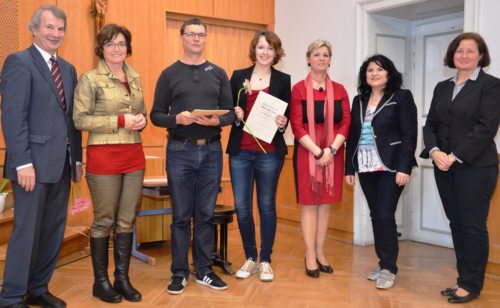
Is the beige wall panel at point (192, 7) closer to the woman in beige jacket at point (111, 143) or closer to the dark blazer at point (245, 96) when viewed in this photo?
the dark blazer at point (245, 96)

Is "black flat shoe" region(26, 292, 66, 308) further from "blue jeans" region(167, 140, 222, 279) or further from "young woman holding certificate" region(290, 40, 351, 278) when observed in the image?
"young woman holding certificate" region(290, 40, 351, 278)

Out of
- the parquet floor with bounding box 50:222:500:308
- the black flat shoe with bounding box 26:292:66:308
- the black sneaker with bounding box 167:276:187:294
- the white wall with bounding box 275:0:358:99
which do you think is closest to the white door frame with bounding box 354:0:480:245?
the white wall with bounding box 275:0:358:99

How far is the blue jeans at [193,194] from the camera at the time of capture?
3053mm

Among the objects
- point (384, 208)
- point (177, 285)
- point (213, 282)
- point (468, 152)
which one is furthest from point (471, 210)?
point (177, 285)

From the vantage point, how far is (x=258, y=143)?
3.28 m

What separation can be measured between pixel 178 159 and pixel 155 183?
0.90 m

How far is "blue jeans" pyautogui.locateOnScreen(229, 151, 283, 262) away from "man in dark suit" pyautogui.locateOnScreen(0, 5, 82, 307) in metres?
1.14

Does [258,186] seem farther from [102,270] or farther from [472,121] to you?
[472,121]

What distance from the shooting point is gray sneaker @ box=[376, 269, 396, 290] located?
10.8 ft

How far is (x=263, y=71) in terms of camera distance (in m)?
3.35

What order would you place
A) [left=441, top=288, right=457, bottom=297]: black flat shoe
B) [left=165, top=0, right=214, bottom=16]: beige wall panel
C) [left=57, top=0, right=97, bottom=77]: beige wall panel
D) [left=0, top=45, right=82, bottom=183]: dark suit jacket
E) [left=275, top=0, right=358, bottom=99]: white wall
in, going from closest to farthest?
[left=0, top=45, right=82, bottom=183]: dark suit jacket
[left=441, top=288, right=457, bottom=297]: black flat shoe
[left=57, top=0, right=97, bottom=77]: beige wall panel
[left=275, top=0, right=358, bottom=99]: white wall
[left=165, top=0, right=214, bottom=16]: beige wall panel

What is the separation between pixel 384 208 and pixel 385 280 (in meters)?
0.50

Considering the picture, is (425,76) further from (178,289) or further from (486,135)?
(178,289)

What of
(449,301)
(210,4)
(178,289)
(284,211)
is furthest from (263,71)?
(284,211)
